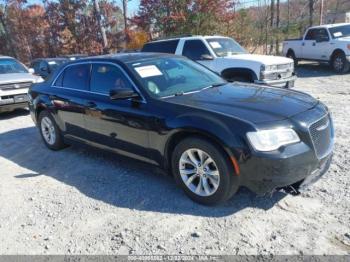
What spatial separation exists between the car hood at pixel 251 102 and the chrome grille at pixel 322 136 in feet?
0.73

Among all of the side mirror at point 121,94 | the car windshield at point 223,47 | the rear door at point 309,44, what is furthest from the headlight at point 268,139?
the rear door at point 309,44

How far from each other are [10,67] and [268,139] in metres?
9.76

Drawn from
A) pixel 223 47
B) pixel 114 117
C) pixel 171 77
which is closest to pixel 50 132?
pixel 114 117

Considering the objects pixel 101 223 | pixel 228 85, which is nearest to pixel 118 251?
pixel 101 223

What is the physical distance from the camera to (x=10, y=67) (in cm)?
1092

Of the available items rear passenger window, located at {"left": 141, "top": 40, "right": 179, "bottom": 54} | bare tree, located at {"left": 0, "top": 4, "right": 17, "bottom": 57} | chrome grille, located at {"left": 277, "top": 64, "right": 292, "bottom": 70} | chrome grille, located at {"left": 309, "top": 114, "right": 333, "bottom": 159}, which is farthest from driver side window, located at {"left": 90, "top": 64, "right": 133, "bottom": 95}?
bare tree, located at {"left": 0, "top": 4, "right": 17, "bottom": 57}

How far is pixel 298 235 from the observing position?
3.32 metres

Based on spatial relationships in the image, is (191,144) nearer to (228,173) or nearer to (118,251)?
(228,173)

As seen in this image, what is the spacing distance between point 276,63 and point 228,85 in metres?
4.42

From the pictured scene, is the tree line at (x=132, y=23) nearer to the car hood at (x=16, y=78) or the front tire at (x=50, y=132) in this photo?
the car hood at (x=16, y=78)

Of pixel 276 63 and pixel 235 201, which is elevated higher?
pixel 276 63

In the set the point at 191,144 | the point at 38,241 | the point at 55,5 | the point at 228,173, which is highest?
the point at 55,5

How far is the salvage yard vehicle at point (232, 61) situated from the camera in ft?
28.5

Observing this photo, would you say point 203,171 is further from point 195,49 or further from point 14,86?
point 14,86
